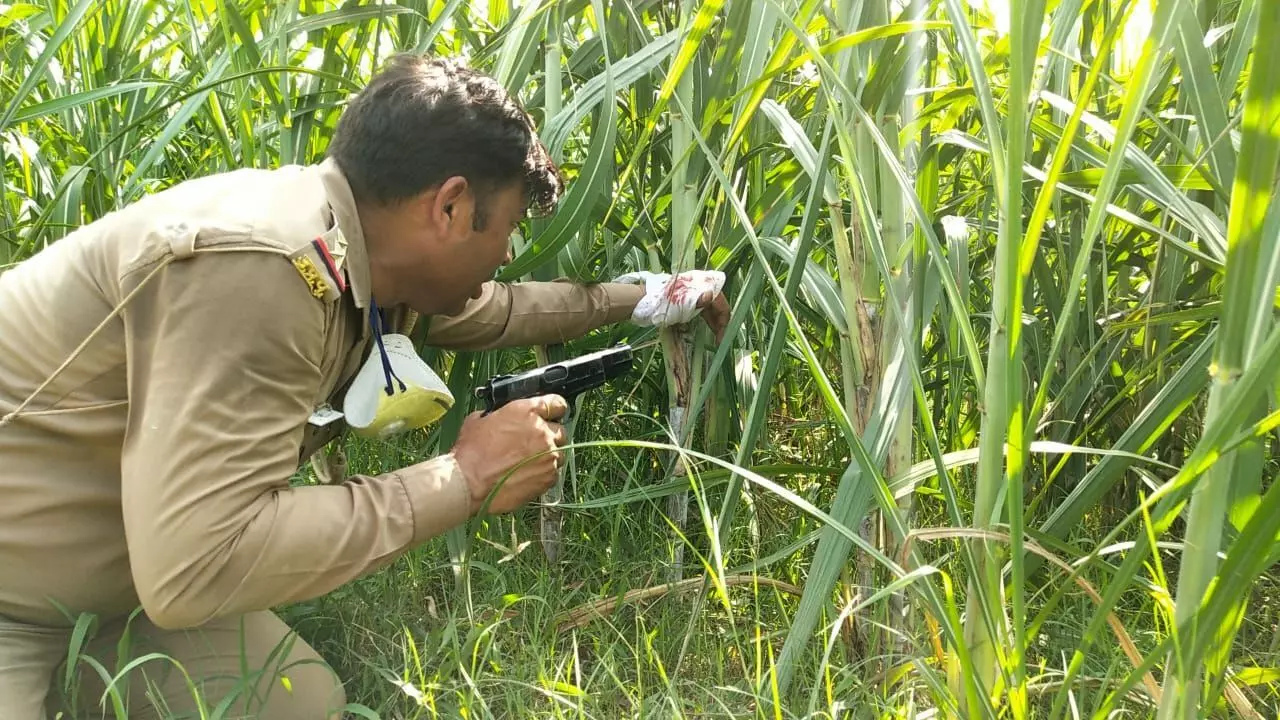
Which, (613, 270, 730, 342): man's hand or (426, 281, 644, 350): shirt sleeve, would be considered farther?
(426, 281, 644, 350): shirt sleeve

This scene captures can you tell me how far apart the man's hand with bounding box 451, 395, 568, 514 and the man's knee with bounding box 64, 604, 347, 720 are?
1.07ft

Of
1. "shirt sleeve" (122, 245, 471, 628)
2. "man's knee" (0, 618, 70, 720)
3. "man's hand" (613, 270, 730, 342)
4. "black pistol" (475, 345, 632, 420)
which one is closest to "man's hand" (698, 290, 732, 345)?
"man's hand" (613, 270, 730, 342)

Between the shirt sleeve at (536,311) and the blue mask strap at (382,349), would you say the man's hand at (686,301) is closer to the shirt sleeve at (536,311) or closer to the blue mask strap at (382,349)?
the shirt sleeve at (536,311)

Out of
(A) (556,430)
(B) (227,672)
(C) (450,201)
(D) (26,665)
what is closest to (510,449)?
(A) (556,430)

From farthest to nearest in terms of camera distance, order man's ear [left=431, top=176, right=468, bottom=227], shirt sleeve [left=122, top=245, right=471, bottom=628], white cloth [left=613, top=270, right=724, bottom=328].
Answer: white cloth [left=613, top=270, right=724, bottom=328], man's ear [left=431, top=176, right=468, bottom=227], shirt sleeve [left=122, top=245, right=471, bottom=628]

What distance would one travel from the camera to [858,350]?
131 centimetres

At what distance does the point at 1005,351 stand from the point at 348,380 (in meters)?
1.00

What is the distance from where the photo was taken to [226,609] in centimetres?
129

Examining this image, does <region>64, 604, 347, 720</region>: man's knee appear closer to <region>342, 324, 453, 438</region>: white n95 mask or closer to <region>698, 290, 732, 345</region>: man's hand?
<region>342, 324, 453, 438</region>: white n95 mask

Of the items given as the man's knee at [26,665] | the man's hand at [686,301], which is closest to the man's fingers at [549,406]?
the man's hand at [686,301]

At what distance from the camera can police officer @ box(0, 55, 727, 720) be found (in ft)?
3.98

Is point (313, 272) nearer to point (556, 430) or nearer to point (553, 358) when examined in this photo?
point (556, 430)

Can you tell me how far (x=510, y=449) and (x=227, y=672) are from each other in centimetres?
57

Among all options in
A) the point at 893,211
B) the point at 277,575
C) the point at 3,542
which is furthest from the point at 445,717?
the point at 893,211
